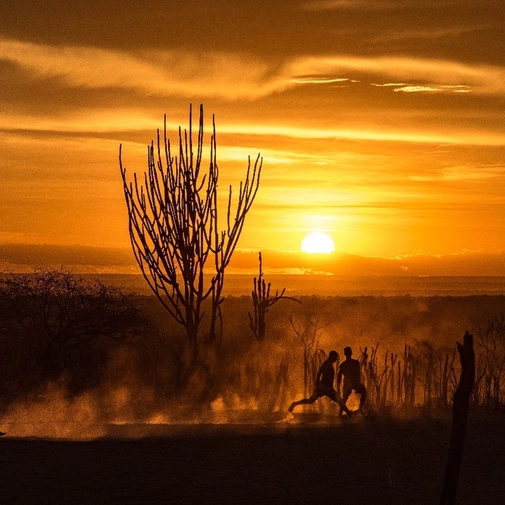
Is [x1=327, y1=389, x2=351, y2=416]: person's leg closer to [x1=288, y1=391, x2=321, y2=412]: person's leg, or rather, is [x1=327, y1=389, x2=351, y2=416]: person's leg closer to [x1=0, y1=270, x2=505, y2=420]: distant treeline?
[x1=288, y1=391, x2=321, y2=412]: person's leg

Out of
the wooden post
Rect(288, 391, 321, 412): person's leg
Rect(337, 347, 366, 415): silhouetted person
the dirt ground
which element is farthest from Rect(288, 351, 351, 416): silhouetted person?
the wooden post

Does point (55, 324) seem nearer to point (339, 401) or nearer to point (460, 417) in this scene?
point (339, 401)

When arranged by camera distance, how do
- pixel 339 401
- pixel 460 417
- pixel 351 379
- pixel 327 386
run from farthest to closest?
pixel 351 379 → pixel 327 386 → pixel 339 401 → pixel 460 417

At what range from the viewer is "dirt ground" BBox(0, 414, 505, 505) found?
12.0 meters

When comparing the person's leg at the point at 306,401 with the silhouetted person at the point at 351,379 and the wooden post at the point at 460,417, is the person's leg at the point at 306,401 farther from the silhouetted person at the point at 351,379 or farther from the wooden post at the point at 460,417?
the wooden post at the point at 460,417

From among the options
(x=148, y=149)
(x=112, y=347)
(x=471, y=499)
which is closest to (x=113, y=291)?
(x=112, y=347)

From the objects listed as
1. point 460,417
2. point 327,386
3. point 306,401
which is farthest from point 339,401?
point 460,417

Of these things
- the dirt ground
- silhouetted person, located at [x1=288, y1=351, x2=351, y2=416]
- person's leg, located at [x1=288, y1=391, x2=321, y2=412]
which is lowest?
the dirt ground

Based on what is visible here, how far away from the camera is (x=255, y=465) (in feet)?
45.7

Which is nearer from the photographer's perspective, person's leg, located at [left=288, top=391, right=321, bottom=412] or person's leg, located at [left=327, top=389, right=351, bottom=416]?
person's leg, located at [left=327, top=389, right=351, bottom=416]

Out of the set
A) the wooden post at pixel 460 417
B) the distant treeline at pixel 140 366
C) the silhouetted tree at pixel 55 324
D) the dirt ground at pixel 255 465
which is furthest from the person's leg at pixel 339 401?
the wooden post at pixel 460 417

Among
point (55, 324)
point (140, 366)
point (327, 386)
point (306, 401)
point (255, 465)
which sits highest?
point (55, 324)

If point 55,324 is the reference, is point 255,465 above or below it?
below

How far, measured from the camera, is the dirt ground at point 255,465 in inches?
474
